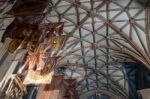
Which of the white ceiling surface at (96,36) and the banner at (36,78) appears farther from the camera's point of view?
the white ceiling surface at (96,36)

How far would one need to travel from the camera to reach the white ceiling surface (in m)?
18.2

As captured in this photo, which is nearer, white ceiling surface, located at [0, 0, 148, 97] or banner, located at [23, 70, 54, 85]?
banner, located at [23, 70, 54, 85]

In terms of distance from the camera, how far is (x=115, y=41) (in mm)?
20375

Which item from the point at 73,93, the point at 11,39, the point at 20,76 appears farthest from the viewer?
the point at 73,93

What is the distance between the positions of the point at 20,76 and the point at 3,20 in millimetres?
4098

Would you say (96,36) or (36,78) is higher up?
(36,78)

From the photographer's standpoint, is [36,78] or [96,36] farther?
[96,36]

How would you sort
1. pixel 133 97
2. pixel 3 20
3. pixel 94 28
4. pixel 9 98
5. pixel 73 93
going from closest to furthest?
pixel 9 98, pixel 3 20, pixel 94 28, pixel 73 93, pixel 133 97

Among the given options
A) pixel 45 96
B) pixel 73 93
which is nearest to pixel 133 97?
pixel 73 93

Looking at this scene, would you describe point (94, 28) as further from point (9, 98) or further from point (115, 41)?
point (9, 98)

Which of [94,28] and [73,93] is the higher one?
[94,28]

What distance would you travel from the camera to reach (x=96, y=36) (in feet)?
67.4

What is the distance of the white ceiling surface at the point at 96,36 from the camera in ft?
59.9

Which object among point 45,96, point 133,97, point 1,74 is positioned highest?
point 1,74
